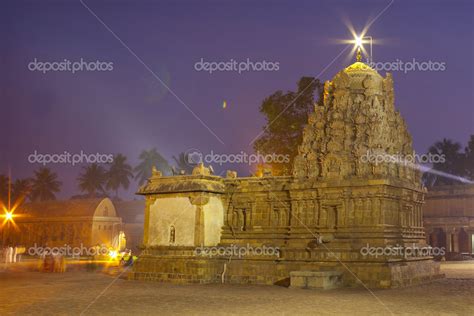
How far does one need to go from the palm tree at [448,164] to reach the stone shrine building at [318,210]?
155ft

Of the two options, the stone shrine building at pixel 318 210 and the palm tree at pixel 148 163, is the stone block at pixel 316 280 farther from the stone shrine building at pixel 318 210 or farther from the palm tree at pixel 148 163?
the palm tree at pixel 148 163

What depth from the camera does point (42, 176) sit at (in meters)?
95.7

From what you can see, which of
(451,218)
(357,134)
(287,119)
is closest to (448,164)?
(451,218)

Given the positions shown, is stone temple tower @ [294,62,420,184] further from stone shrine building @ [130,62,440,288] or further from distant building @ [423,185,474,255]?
distant building @ [423,185,474,255]

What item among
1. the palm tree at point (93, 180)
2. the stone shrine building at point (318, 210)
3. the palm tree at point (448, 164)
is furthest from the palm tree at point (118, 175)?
the stone shrine building at point (318, 210)

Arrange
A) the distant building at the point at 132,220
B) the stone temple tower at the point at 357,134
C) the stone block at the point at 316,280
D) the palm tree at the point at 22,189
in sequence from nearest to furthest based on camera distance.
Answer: the stone block at the point at 316,280 < the stone temple tower at the point at 357,134 < the distant building at the point at 132,220 < the palm tree at the point at 22,189

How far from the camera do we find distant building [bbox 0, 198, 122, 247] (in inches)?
2479

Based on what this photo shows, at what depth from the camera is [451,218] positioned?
52.7 m

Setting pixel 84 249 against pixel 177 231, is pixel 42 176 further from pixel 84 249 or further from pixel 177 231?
pixel 177 231

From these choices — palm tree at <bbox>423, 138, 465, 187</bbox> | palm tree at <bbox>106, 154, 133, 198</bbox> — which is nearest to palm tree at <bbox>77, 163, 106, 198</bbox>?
palm tree at <bbox>106, 154, 133, 198</bbox>

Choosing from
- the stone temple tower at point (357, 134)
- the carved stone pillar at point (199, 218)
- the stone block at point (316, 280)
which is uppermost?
the stone temple tower at point (357, 134)

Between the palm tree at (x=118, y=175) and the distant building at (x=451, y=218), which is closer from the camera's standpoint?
the distant building at (x=451, y=218)

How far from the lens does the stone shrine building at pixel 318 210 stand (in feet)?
78.2

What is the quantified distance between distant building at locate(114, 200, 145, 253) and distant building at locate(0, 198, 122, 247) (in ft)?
4.63
